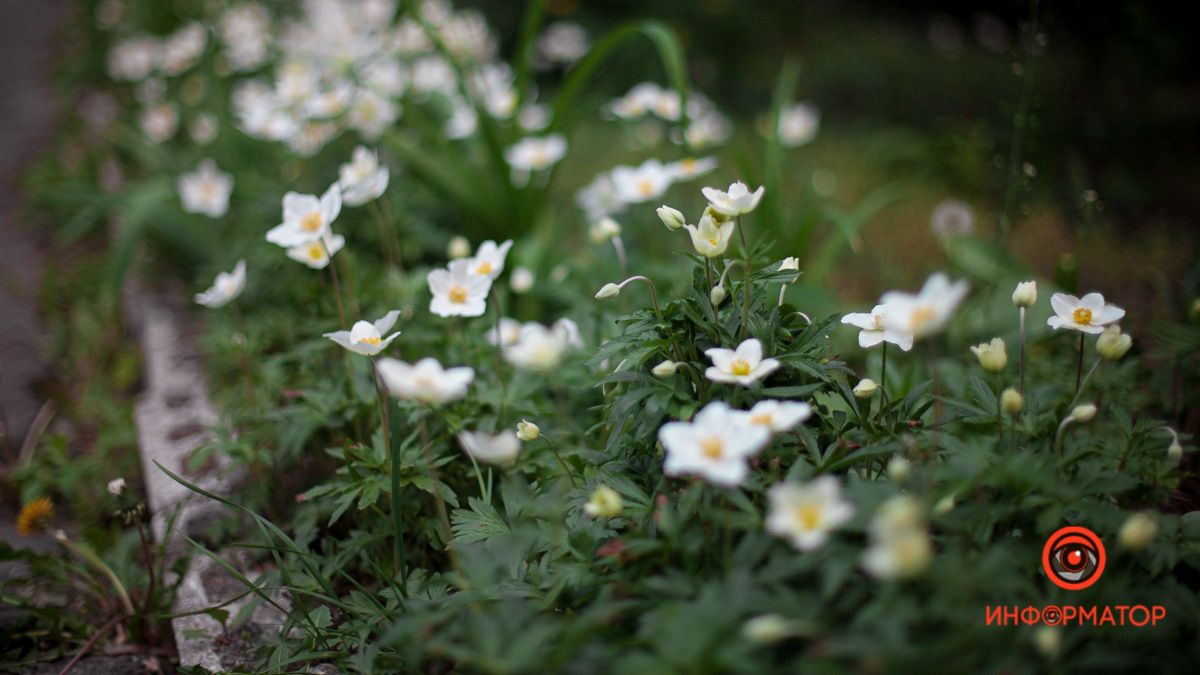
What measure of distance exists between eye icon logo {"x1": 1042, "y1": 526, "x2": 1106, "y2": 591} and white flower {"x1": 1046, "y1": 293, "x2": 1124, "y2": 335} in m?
0.31

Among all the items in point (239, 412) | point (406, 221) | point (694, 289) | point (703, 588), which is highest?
point (694, 289)

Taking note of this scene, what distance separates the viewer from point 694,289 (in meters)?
1.22

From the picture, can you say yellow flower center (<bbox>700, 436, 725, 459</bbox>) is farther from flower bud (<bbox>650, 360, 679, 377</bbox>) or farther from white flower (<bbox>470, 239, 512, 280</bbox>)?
white flower (<bbox>470, 239, 512, 280</bbox>)

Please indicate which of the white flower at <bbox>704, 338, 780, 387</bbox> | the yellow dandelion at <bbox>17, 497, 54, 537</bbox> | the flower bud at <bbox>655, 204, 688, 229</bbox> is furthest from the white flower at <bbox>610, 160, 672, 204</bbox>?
the yellow dandelion at <bbox>17, 497, 54, 537</bbox>

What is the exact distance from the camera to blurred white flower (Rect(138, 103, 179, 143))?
2963 millimetres

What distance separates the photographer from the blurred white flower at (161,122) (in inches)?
117

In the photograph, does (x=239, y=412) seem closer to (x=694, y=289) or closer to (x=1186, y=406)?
(x=694, y=289)

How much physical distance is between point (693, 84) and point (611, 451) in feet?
11.1

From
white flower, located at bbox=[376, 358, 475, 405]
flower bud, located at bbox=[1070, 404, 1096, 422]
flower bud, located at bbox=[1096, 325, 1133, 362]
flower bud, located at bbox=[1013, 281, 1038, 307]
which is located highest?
flower bud, located at bbox=[1013, 281, 1038, 307]

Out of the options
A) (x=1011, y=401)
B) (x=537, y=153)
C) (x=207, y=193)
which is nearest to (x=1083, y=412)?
(x=1011, y=401)

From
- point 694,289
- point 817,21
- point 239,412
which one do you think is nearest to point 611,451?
point 694,289

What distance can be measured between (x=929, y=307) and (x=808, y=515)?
0.27 m

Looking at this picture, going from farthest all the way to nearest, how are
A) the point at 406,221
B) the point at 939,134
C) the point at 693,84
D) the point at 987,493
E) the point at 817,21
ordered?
the point at 817,21, the point at 693,84, the point at 939,134, the point at 406,221, the point at 987,493

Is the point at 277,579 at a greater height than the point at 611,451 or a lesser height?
lesser
